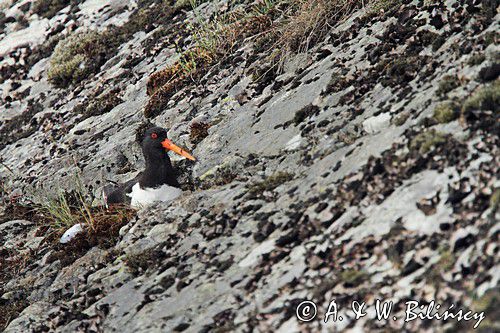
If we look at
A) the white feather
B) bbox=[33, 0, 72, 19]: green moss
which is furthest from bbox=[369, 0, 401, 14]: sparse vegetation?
bbox=[33, 0, 72, 19]: green moss

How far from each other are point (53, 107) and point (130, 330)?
12.8 m

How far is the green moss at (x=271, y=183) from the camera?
8.18 meters

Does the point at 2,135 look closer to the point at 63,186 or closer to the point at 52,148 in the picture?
the point at 52,148

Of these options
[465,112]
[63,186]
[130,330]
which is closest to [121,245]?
[130,330]

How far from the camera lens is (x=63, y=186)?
14570 millimetres

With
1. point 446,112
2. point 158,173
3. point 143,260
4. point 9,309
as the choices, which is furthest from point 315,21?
point 9,309

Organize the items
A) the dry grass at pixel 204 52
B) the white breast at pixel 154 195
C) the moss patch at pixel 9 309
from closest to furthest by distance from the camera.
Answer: the moss patch at pixel 9 309 < the white breast at pixel 154 195 < the dry grass at pixel 204 52

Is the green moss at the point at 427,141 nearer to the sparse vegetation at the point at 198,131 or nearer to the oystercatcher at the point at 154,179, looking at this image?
the oystercatcher at the point at 154,179

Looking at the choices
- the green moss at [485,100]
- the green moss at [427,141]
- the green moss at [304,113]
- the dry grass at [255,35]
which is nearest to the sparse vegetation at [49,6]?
the dry grass at [255,35]

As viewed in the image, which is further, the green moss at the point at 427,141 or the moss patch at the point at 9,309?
the moss patch at the point at 9,309

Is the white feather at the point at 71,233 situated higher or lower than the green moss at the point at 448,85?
lower

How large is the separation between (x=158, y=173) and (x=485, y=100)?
252 inches

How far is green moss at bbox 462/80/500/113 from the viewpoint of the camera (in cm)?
646

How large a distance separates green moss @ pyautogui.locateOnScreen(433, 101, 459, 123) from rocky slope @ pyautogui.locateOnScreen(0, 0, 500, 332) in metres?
0.02
